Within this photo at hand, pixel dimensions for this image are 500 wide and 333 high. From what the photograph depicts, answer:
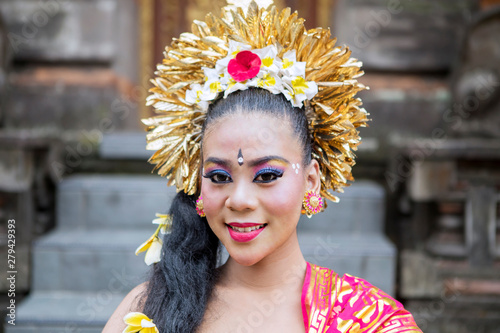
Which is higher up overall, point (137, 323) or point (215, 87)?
point (215, 87)

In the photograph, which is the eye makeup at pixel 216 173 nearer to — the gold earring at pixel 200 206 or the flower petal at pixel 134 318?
the gold earring at pixel 200 206

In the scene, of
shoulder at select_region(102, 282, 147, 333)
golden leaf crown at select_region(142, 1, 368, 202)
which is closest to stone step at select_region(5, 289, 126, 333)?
shoulder at select_region(102, 282, 147, 333)

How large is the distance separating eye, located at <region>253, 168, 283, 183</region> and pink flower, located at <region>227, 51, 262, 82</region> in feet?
1.16

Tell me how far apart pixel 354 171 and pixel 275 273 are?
2.57 metres

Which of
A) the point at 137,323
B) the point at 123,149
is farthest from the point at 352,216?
the point at 137,323

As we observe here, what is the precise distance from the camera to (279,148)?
1.68 metres

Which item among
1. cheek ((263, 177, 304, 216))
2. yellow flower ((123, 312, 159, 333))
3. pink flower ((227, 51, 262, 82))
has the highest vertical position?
pink flower ((227, 51, 262, 82))

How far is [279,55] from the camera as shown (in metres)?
1.79

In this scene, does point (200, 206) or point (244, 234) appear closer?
point (244, 234)

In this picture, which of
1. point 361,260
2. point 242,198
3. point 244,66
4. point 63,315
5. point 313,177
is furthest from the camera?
point 361,260

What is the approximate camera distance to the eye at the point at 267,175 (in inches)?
64.9

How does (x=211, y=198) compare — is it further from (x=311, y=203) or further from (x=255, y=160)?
(x=311, y=203)

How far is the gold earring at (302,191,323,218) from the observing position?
1789 millimetres

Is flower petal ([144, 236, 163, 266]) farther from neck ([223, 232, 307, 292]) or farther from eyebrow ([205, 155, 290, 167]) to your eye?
eyebrow ([205, 155, 290, 167])
